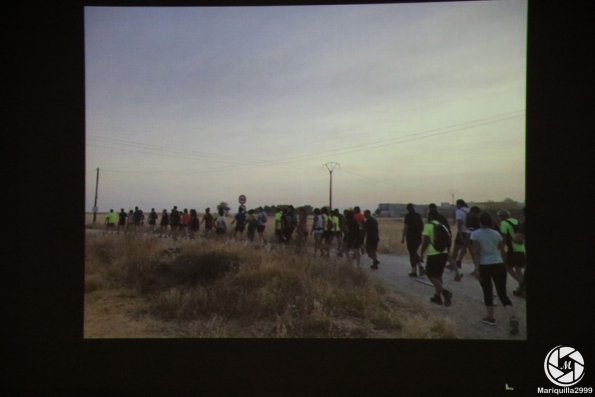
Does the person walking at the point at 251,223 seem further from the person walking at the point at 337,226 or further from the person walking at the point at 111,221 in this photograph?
the person walking at the point at 111,221

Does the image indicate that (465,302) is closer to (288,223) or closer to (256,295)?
(256,295)

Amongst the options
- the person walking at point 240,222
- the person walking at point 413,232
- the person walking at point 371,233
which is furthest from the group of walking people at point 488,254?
the person walking at point 240,222

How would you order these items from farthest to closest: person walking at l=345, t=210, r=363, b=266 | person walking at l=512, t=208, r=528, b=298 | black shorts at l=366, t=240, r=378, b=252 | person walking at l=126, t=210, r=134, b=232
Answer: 1. person walking at l=126, t=210, r=134, b=232
2. person walking at l=345, t=210, r=363, b=266
3. black shorts at l=366, t=240, r=378, b=252
4. person walking at l=512, t=208, r=528, b=298

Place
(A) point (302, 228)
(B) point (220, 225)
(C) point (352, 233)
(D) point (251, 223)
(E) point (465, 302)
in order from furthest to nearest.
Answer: (B) point (220, 225) < (D) point (251, 223) < (A) point (302, 228) < (C) point (352, 233) < (E) point (465, 302)

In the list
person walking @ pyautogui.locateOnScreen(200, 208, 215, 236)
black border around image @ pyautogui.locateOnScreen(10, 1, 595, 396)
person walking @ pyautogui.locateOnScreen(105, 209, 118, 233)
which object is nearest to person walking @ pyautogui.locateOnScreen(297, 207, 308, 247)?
person walking @ pyautogui.locateOnScreen(200, 208, 215, 236)

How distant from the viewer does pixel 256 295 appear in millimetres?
4723

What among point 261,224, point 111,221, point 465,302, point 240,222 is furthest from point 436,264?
point 111,221

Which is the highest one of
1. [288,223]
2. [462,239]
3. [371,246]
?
[288,223]

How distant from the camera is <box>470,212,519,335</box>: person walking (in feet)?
12.6

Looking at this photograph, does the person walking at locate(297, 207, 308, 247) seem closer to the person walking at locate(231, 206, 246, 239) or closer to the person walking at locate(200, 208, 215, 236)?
the person walking at locate(231, 206, 246, 239)

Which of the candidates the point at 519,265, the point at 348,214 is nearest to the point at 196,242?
the point at 348,214

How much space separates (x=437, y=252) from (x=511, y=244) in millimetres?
834
